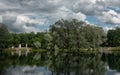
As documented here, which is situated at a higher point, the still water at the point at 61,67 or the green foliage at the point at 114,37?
the still water at the point at 61,67

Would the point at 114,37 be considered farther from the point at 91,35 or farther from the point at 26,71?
the point at 26,71

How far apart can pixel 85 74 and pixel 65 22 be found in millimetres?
73089

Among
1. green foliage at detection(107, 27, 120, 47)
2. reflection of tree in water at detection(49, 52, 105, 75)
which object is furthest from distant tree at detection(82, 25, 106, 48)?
reflection of tree in water at detection(49, 52, 105, 75)

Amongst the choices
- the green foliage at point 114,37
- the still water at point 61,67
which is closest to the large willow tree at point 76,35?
the green foliage at point 114,37

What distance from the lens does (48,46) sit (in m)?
128

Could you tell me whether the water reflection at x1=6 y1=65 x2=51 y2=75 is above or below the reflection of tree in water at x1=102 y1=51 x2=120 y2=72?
above

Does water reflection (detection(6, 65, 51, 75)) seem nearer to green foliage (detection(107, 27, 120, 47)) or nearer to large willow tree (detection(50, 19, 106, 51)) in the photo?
large willow tree (detection(50, 19, 106, 51))

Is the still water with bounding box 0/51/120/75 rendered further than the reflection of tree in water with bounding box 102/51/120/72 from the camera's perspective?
No

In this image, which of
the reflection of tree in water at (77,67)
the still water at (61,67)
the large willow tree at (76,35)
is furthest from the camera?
the large willow tree at (76,35)

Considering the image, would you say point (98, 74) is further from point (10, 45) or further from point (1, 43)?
point (10, 45)

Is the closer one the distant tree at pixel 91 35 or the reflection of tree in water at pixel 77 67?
the reflection of tree in water at pixel 77 67

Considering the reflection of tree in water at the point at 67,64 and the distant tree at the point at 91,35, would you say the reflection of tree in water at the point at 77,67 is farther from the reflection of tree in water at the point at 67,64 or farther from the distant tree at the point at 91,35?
the distant tree at the point at 91,35

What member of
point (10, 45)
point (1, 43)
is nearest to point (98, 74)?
point (1, 43)

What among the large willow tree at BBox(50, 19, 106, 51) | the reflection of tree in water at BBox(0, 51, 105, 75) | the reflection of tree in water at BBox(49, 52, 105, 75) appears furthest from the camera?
the large willow tree at BBox(50, 19, 106, 51)
